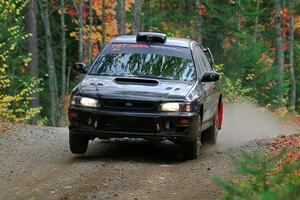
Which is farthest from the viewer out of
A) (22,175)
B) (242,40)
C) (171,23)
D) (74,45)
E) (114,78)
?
(74,45)

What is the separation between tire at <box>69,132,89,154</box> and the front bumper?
19.2 inches

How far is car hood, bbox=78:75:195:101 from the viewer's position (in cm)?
1026

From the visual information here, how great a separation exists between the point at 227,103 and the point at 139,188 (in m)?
21.7

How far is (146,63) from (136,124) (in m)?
1.62

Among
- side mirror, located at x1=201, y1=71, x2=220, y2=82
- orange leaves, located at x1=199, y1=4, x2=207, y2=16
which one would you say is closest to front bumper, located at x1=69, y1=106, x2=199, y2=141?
side mirror, located at x1=201, y1=71, x2=220, y2=82

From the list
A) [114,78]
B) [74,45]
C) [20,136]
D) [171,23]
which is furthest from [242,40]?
[114,78]

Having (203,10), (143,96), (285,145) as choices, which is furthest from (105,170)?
(203,10)

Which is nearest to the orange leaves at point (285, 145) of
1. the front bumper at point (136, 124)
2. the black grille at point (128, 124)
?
the front bumper at point (136, 124)

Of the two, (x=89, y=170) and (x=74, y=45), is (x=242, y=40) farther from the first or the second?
(x=89, y=170)

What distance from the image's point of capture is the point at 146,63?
37.9 feet

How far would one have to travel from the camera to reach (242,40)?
109 feet

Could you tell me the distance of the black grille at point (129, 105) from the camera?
402 inches

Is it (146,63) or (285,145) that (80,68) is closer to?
(146,63)

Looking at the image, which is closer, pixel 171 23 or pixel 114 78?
pixel 114 78
